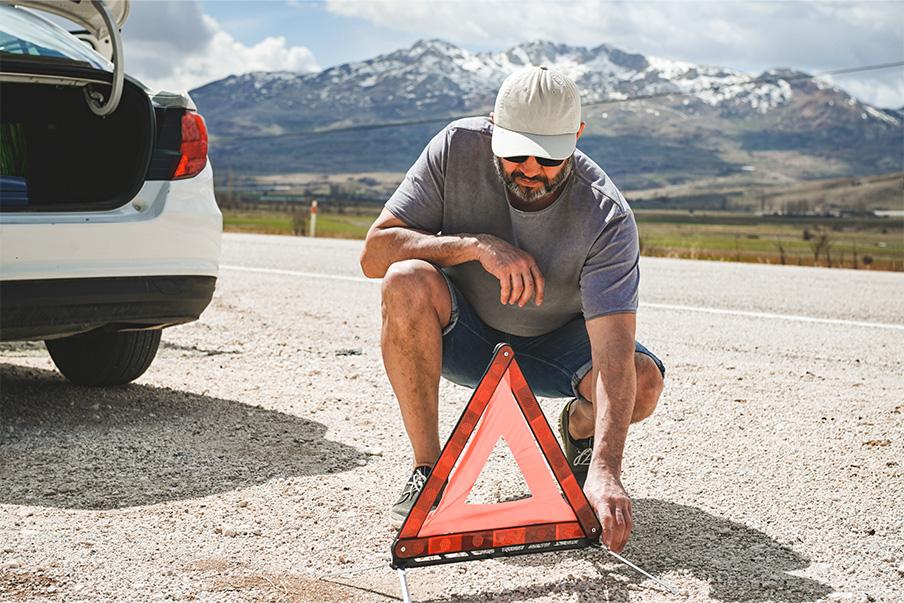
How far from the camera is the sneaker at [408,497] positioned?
11.8ft

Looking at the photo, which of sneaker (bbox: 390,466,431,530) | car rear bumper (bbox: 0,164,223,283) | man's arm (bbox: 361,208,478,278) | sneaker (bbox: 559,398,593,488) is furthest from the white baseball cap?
car rear bumper (bbox: 0,164,223,283)

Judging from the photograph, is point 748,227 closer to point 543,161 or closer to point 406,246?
point 406,246

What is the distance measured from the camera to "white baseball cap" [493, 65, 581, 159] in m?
3.41

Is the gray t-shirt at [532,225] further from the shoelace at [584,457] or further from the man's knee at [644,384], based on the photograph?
the shoelace at [584,457]

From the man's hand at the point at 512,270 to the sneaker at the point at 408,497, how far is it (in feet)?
2.12

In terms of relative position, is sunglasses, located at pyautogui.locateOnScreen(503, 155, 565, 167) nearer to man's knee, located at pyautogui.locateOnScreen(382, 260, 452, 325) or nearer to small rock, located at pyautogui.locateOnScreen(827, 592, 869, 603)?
man's knee, located at pyautogui.locateOnScreen(382, 260, 452, 325)

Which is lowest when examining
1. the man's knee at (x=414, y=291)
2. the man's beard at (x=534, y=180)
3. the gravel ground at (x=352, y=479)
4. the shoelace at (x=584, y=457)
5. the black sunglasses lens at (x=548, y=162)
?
the gravel ground at (x=352, y=479)

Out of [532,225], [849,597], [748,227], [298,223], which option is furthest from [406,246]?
[748,227]

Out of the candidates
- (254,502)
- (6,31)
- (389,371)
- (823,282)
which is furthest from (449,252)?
(823,282)

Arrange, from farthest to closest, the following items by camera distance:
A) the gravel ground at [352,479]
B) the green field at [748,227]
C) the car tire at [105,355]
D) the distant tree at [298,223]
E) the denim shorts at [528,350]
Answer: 1. the green field at [748,227]
2. the distant tree at [298,223]
3. the car tire at [105,355]
4. the denim shorts at [528,350]
5. the gravel ground at [352,479]

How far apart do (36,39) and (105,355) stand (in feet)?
5.15

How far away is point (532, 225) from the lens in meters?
3.67

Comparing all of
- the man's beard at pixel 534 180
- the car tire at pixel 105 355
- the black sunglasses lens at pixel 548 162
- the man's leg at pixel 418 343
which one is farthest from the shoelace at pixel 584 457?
the car tire at pixel 105 355

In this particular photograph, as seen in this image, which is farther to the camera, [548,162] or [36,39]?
[36,39]
